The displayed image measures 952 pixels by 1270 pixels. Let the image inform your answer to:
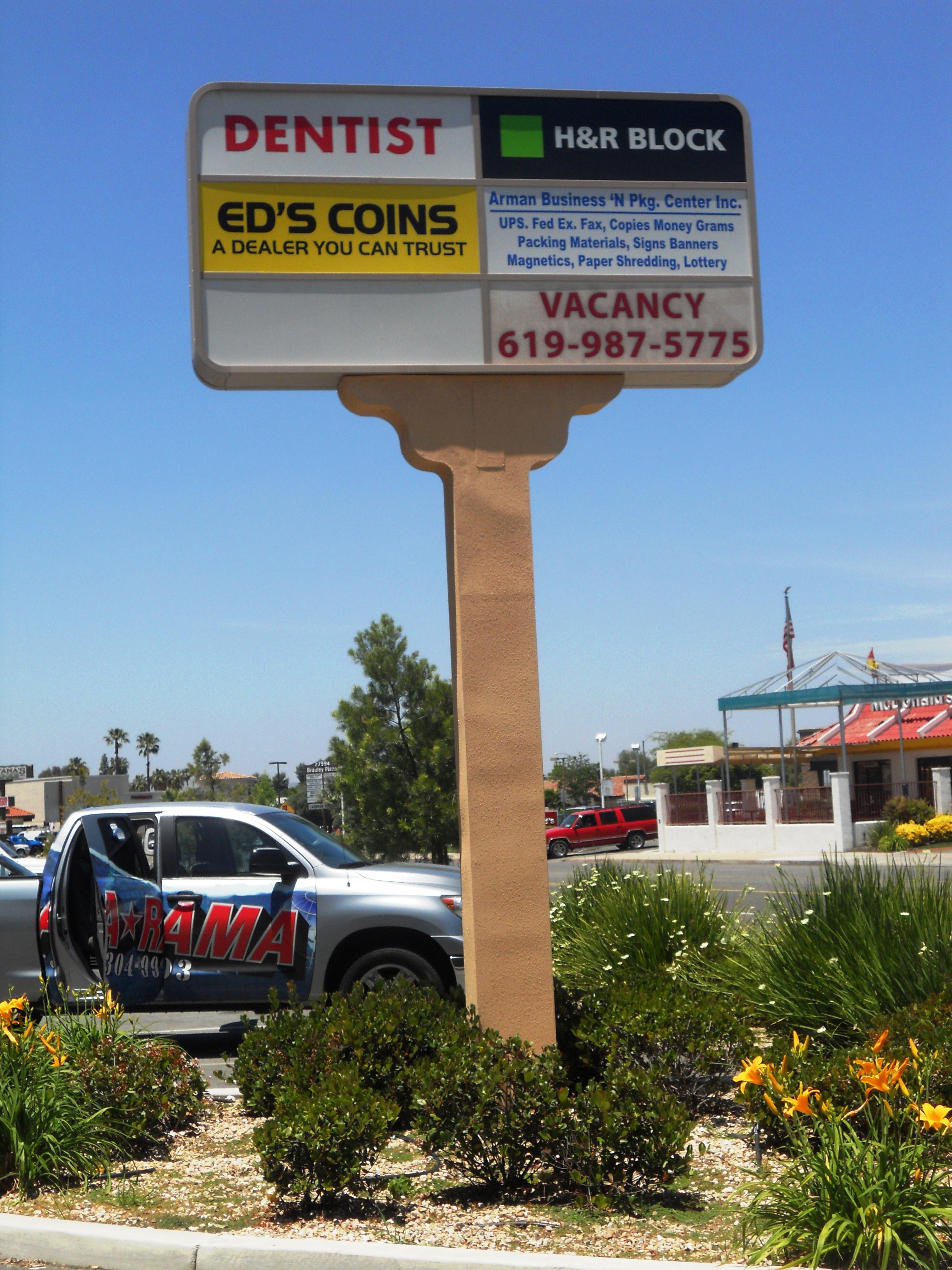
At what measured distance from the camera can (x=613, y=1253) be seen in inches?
179

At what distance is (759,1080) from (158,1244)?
2387 millimetres

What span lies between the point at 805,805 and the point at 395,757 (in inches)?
619

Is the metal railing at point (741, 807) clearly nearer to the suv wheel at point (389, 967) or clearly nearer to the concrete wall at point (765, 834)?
the concrete wall at point (765, 834)

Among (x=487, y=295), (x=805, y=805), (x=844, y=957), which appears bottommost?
(x=805, y=805)

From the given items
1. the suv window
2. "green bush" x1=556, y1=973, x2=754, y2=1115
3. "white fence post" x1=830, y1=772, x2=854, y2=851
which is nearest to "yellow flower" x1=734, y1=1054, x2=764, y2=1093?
"green bush" x1=556, y1=973, x2=754, y2=1115

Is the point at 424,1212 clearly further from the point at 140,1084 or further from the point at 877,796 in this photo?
the point at 877,796

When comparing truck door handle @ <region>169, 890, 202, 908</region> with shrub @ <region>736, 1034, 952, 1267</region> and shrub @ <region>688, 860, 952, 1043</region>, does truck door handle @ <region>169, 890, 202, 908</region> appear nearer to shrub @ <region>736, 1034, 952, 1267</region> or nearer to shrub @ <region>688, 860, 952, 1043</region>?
shrub @ <region>688, 860, 952, 1043</region>

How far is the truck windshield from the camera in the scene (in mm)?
9289

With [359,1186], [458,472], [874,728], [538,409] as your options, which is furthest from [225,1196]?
[874,728]

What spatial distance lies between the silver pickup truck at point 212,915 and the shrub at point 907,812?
30.3m

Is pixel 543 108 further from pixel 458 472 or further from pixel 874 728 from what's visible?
pixel 874 728

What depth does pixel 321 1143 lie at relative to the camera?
4.91 meters

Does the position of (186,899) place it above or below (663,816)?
above

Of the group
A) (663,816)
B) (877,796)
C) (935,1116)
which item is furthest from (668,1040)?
(663,816)
